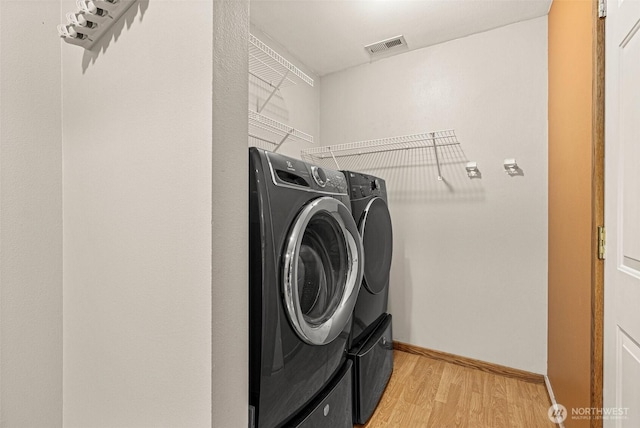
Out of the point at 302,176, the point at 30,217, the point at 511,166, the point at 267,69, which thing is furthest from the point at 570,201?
the point at 30,217

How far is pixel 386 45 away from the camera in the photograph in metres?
2.32

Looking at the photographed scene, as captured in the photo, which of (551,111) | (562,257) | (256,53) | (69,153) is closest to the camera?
(69,153)

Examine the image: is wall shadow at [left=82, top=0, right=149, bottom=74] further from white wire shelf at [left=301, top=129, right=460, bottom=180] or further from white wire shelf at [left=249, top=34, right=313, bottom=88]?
white wire shelf at [left=301, top=129, right=460, bottom=180]

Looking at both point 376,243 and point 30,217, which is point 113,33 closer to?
point 30,217

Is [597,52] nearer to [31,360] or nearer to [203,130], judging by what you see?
[203,130]

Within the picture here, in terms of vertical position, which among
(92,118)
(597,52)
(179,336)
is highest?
(597,52)

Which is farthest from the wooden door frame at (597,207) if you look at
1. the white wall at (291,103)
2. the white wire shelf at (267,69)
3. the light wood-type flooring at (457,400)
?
the white wall at (291,103)

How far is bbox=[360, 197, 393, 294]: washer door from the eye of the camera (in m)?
1.67

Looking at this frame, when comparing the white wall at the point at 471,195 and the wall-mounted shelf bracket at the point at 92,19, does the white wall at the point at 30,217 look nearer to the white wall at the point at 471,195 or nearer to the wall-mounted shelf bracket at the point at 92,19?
the wall-mounted shelf bracket at the point at 92,19

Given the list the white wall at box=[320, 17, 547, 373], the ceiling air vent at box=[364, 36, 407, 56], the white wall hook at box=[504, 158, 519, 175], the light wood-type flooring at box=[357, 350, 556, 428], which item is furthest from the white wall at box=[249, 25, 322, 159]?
the light wood-type flooring at box=[357, 350, 556, 428]

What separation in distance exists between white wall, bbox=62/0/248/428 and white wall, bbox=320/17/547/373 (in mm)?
1920

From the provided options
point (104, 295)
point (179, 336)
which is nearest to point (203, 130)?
point (179, 336)

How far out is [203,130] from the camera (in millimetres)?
638

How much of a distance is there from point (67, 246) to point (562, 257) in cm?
221
